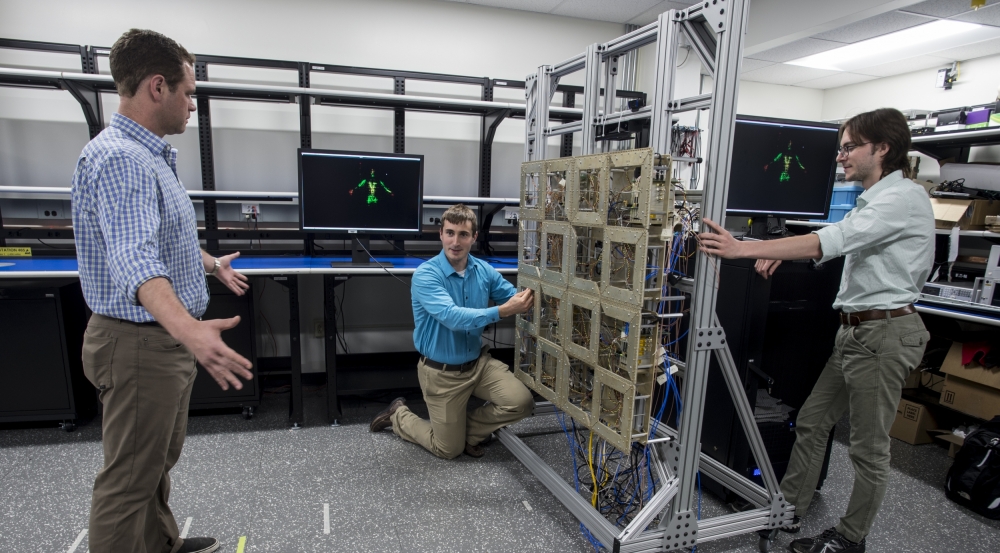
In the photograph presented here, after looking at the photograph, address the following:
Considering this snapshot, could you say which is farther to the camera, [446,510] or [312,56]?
[312,56]

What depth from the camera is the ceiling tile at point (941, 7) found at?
2.98 meters

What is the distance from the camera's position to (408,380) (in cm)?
303

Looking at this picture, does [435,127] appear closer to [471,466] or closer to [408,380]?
[408,380]

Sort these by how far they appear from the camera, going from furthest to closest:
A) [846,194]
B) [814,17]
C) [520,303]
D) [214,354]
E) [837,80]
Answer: [837,80], [814,17], [846,194], [520,303], [214,354]

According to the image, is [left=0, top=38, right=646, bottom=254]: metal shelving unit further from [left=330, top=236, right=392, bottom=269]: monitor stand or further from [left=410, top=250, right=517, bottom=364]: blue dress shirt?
[left=410, top=250, right=517, bottom=364]: blue dress shirt

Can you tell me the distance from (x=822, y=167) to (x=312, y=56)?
2.91 metres

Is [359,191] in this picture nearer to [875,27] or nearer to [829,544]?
[829,544]

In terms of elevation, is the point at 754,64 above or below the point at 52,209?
above

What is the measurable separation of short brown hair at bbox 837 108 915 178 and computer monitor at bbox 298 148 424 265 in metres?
1.95

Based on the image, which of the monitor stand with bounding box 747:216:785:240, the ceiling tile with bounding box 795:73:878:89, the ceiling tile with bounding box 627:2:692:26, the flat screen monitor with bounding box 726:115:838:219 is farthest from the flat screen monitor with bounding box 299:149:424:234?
the ceiling tile with bounding box 795:73:878:89

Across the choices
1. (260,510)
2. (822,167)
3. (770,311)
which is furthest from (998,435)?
(260,510)

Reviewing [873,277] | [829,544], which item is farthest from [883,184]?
[829,544]

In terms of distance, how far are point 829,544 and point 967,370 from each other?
59.0 inches

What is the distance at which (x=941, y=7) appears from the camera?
3.07m
